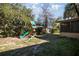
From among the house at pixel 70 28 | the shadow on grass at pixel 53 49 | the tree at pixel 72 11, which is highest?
the tree at pixel 72 11

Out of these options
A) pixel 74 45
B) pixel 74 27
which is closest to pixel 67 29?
pixel 74 27

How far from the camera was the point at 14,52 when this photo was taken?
8.79 ft

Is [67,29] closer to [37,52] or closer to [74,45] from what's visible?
[74,45]

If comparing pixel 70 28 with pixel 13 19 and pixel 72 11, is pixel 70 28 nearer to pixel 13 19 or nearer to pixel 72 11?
pixel 72 11

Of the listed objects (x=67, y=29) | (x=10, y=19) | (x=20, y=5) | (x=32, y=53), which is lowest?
(x=32, y=53)

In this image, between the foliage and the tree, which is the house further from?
the foliage

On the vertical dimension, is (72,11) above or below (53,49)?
above

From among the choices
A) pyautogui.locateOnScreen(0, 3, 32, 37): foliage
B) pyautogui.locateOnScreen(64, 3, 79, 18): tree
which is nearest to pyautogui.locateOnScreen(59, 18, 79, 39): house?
pyautogui.locateOnScreen(64, 3, 79, 18): tree

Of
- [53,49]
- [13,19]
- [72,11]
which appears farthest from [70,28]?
[13,19]

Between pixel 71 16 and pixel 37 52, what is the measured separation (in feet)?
2.74

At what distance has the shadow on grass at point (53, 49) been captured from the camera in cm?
271

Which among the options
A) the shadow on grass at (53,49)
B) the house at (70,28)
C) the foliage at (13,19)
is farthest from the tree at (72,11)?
the foliage at (13,19)

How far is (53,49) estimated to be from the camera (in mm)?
2736

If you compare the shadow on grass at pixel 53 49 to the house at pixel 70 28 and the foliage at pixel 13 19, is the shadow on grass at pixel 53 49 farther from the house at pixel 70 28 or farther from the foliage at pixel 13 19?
the foliage at pixel 13 19
